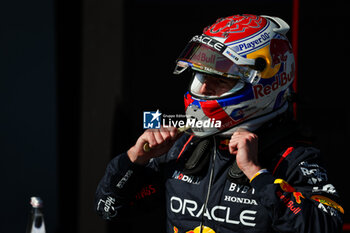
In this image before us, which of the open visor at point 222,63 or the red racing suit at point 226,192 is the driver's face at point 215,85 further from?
the red racing suit at point 226,192

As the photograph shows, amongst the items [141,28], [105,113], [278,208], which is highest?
[141,28]

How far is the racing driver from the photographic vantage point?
212 cm

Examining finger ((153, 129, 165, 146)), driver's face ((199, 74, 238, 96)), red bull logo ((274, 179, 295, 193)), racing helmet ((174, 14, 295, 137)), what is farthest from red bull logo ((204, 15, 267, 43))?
red bull logo ((274, 179, 295, 193))

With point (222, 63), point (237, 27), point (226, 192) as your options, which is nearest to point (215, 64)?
point (222, 63)

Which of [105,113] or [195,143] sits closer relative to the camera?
[195,143]

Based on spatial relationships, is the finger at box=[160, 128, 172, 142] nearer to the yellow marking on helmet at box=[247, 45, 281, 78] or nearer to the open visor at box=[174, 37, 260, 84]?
the open visor at box=[174, 37, 260, 84]

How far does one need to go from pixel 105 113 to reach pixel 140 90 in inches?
11.1

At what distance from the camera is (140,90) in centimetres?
362

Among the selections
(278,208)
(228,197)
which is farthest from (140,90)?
(278,208)

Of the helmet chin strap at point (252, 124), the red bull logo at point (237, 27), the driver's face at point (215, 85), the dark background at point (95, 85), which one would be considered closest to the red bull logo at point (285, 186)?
the helmet chin strap at point (252, 124)

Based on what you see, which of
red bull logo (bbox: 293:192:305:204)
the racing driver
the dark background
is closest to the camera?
red bull logo (bbox: 293:192:305:204)

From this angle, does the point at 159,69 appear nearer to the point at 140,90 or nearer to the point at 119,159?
the point at 140,90

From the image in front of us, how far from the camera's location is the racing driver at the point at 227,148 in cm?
212

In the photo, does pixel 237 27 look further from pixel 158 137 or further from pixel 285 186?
pixel 285 186
